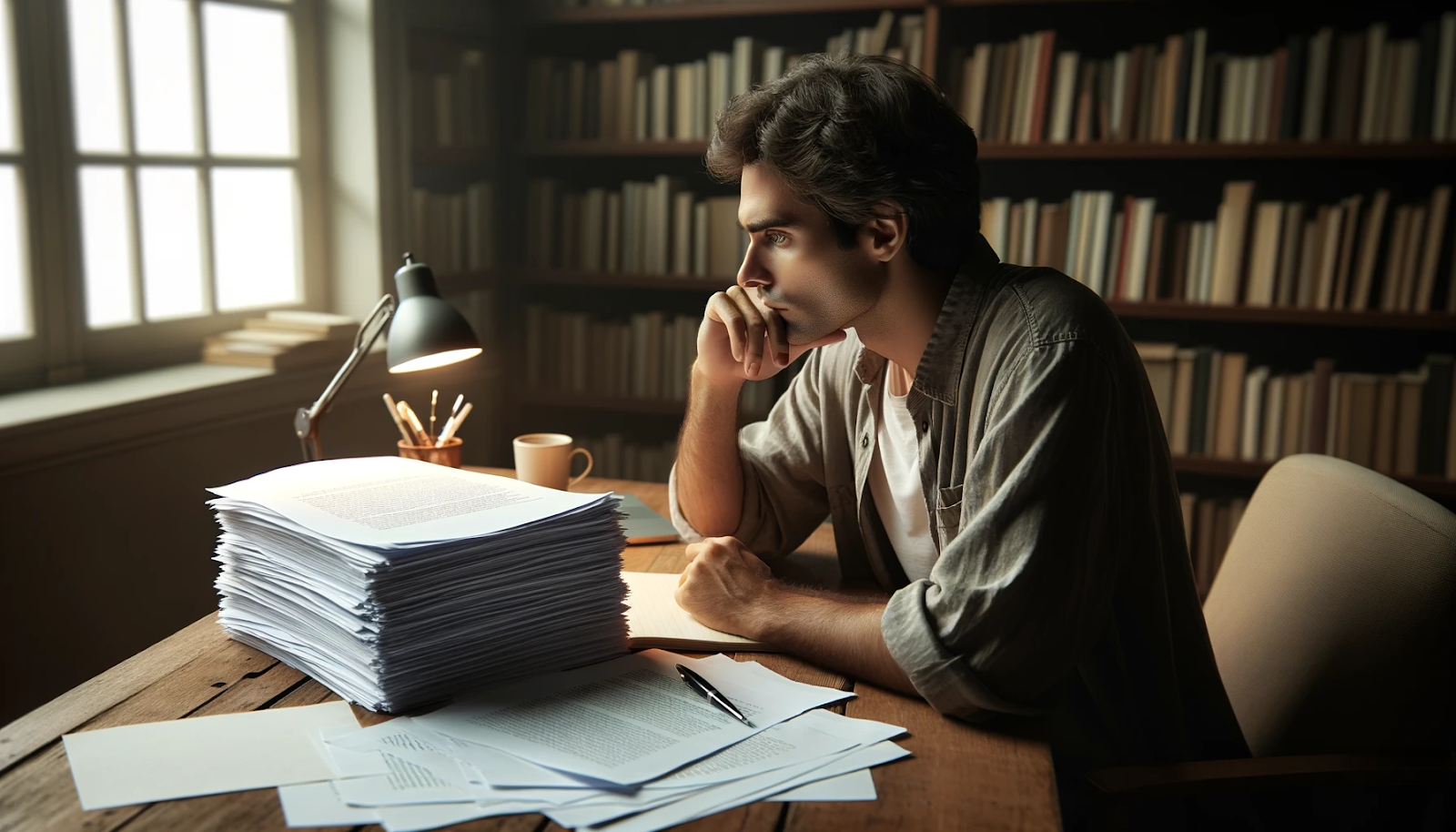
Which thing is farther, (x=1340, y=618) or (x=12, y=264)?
(x=12, y=264)

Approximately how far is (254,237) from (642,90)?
1156 millimetres

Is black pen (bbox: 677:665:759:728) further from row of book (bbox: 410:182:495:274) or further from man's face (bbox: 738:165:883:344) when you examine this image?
row of book (bbox: 410:182:495:274)

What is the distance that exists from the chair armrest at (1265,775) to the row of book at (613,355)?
7.31 feet

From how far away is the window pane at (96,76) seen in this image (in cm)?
222

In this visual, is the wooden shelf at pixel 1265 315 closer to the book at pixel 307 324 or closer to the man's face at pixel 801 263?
the book at pixel 307 324

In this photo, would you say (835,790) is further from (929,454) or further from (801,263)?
(801,263)

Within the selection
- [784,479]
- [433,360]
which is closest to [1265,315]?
[784,479]

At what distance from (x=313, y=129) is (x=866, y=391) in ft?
6.44

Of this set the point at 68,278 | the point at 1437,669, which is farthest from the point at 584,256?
the point at 1437,669

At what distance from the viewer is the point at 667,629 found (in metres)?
1.15

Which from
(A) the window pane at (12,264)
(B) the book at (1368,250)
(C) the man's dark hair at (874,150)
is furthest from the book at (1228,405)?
(A) the window pane at (12,264)

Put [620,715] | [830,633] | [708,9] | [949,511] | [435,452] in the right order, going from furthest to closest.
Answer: [708,9] → [435,452] → [949,511] → [830,633] → [620,715]

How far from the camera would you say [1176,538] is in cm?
120

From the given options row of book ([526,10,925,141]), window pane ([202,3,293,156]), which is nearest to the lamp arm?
window pane ([202,3,293,156])
